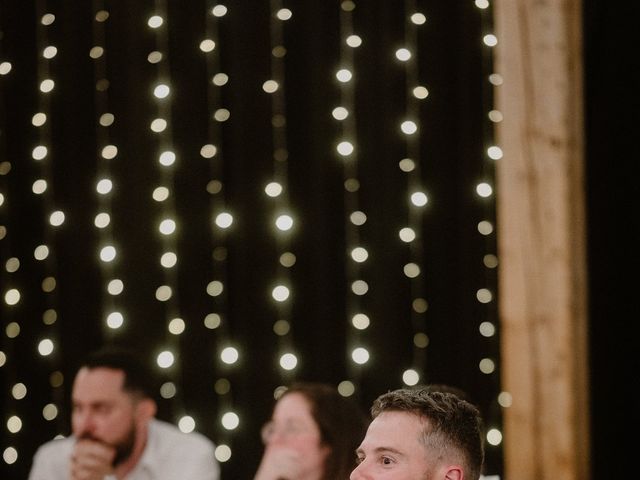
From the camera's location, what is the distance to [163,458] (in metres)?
2.54

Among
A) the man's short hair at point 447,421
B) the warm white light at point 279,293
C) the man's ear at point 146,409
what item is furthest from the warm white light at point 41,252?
the man's short hair at point 447,421

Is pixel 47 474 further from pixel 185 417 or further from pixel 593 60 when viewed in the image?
pixel 593 60

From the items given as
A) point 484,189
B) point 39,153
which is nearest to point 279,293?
point 484,189

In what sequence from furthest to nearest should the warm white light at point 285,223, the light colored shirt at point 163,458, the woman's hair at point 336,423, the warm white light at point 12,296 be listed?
the warm white light at point 12,296
the warm white light at point 285,223
the light colored shirt at point 163,458
the woman's hair at point 336,423

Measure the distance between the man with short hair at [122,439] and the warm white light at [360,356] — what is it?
1.89 feet

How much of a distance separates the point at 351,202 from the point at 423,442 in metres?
1.14

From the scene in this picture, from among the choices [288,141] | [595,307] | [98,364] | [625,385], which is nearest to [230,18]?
[288,141]

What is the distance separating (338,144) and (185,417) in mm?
1091

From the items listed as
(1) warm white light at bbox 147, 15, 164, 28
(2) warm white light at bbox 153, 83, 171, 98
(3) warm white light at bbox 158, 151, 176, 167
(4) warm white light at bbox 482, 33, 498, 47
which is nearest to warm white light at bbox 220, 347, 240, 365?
A: (3) warm white light at bbox 158, 151, 176, 167

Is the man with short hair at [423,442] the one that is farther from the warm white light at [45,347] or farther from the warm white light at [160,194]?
the warm white light at [45,347]

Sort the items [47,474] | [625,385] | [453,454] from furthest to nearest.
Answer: [47,474] < [625,385] < [453,454]

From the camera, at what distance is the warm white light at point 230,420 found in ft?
8.52

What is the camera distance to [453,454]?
1.64 m

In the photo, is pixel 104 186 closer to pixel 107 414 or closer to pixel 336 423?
pixel 107 414
